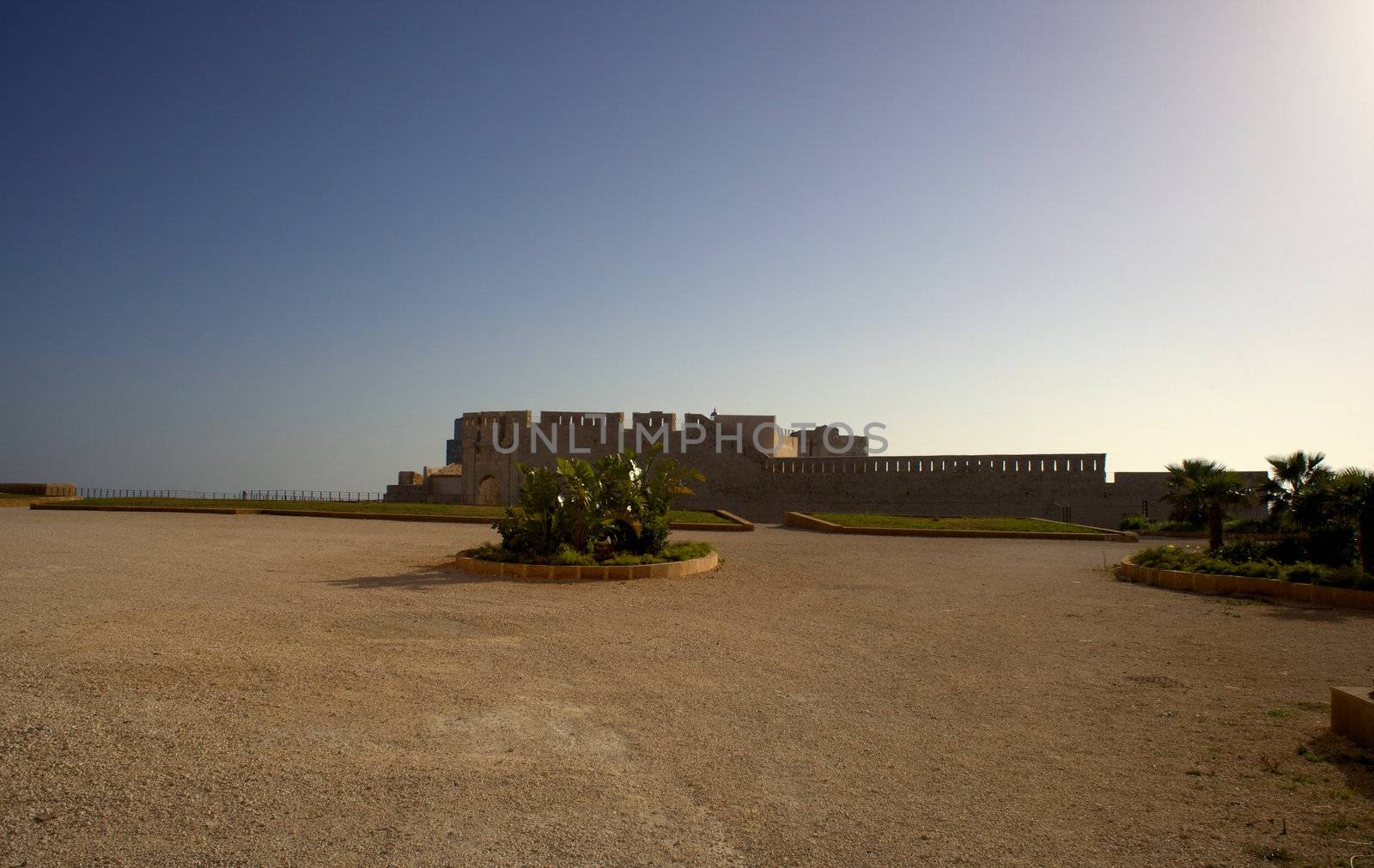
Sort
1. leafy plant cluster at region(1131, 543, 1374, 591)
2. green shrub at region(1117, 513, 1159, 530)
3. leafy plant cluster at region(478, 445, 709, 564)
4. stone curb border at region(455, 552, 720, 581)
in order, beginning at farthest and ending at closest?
green shrub at region(1117, 513, 1159, 530)
leafy plant cluster at region(478, 445, 709, 564)
stone curb border at region(455, 552, 720, 581)
leafy plant cluster at region(1131, 543, 1374, 591)

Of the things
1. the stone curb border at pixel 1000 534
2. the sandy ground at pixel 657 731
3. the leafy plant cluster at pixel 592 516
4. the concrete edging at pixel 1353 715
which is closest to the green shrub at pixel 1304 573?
the sandy ground at pixel 657 731

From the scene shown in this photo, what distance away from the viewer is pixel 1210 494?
12188mm

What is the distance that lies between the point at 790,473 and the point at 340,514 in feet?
47.0

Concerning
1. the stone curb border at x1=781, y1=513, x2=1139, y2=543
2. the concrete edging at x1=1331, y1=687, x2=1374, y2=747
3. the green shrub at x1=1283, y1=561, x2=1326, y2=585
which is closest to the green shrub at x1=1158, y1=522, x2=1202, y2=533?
the stone curb border at x1=781, y1=513, x2=1139, y2=543

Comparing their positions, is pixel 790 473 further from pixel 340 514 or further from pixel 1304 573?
pixel 1304 573

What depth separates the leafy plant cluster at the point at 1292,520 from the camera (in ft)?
30.9

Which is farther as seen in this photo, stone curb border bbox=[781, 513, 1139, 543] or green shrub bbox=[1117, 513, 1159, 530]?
green shrub bbox=[1117, 513, 1159, 530]

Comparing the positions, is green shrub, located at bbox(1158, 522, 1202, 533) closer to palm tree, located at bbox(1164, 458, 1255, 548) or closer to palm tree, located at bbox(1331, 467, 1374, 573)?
palm tree, located at bbox(1164, 458, 1255, 548)

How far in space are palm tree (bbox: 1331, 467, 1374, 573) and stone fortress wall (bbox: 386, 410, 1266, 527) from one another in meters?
12.8

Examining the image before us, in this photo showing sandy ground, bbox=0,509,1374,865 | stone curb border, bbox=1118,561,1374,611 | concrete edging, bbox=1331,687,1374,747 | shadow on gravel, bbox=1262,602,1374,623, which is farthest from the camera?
stone curb border, bbox=1118,561,1374,611

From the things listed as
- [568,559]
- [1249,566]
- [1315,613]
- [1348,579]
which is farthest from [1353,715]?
[568,559]

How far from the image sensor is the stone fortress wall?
23969mm

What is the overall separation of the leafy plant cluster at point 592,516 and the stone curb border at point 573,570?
0.28 m

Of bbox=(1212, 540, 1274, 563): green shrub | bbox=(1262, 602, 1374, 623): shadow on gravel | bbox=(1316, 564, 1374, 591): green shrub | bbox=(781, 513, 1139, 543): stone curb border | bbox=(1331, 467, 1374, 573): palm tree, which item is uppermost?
bbox=(1331, 467, 1374, 573): palm tree
